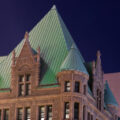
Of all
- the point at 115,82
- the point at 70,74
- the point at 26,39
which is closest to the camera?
the point at 70,74

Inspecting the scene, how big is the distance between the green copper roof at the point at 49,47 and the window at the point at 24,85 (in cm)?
211

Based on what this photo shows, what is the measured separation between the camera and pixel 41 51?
77562mm

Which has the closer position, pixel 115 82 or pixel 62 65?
pixel 62 65

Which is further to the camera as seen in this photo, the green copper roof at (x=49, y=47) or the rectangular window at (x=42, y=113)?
the green copper roof at (x=49, y=47)

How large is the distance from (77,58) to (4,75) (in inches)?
500

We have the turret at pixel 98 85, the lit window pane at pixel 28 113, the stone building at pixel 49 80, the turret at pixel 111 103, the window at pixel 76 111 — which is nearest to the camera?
the window at pixel 76 111

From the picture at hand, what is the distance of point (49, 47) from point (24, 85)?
7633 mm

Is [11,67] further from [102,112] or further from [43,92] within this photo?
[102,112]

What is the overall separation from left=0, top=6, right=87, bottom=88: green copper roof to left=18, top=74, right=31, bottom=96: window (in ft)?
6.92

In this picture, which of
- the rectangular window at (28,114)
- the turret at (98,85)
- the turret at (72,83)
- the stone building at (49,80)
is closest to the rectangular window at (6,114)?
the stone building at (49,80)

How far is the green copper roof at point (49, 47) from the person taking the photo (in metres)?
74.5

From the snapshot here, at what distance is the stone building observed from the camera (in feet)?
231

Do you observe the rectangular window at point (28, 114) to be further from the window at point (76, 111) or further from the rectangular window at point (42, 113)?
the window at point (76, 111)

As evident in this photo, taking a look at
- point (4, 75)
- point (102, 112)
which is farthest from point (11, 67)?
point (102, 112)
